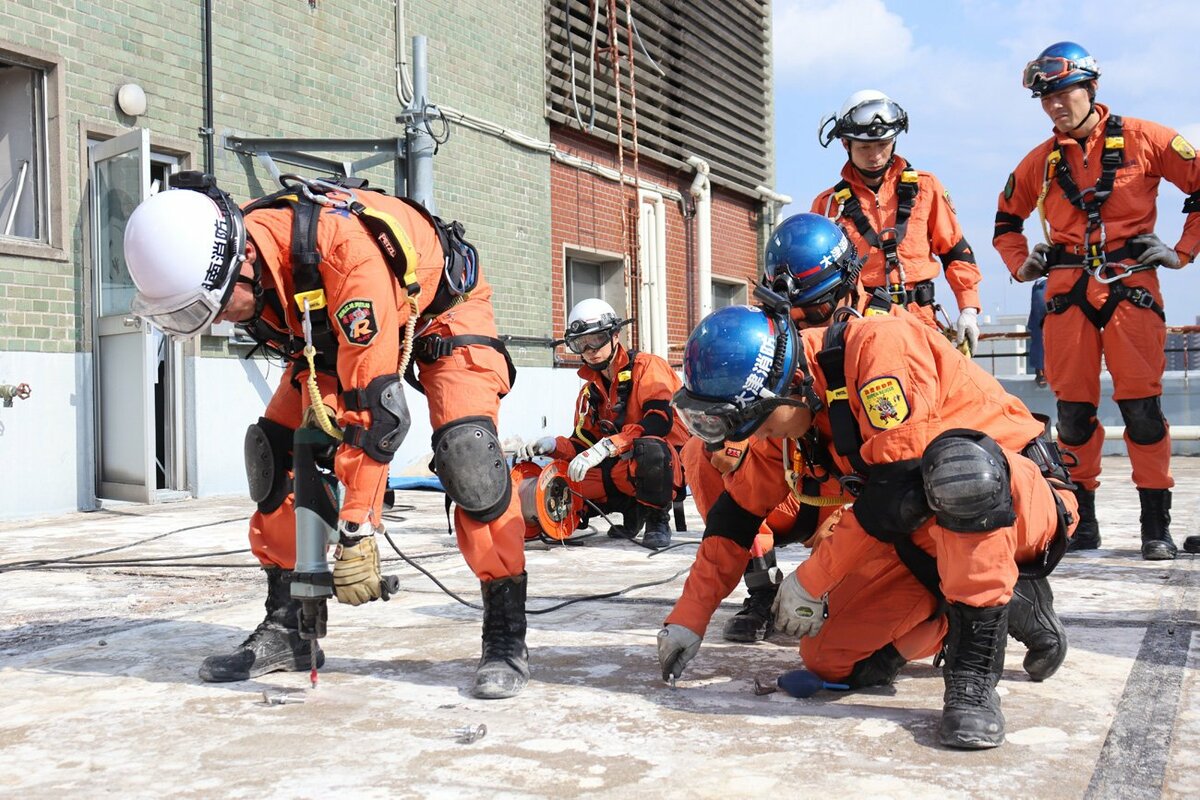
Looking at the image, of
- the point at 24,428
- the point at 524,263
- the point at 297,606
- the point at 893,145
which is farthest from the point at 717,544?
the point at 524,263

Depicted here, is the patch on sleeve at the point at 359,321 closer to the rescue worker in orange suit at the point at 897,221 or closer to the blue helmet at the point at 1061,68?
the rescue worker in orange suit at the point at 897,221

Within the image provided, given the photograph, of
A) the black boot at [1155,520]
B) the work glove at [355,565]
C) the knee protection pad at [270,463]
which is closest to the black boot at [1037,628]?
the work glove at [355,565]

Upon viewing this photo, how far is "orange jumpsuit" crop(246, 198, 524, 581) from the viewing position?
3.03m

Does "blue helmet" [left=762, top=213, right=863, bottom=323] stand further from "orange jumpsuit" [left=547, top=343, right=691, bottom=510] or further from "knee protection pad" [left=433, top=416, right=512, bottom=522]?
"orange jumpsuit" [left=547, top=343, right=691, bottom=510]

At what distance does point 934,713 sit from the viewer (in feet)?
9.50

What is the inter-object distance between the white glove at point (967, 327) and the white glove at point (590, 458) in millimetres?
2073

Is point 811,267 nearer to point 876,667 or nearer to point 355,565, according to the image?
point 876,667

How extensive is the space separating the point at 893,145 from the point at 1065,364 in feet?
4.63

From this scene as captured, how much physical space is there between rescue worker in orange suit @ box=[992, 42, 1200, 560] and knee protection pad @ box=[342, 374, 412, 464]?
3718mm

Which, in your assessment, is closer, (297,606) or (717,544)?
(717,544)

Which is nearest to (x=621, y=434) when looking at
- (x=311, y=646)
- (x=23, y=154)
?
(x=311, y=646)

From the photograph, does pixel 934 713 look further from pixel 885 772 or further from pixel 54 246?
pixel 54 246

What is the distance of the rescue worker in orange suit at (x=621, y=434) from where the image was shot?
6.45 meters

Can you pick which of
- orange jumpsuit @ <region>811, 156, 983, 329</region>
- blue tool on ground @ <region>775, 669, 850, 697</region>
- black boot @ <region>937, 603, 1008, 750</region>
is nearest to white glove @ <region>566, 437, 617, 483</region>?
orange jumpsuit @ <region>811, 156, 983, 329</region>
